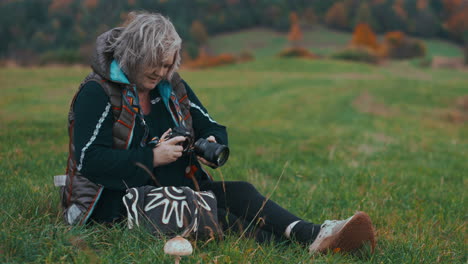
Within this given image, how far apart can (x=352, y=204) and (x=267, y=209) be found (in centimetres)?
149

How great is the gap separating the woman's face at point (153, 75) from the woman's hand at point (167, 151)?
1.33ft

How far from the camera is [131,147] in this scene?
10.7 feet

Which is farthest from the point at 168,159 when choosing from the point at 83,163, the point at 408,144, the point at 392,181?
the point at 408,144

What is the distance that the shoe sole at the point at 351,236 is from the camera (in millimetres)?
2900

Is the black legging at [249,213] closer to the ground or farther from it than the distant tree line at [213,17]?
farther from it

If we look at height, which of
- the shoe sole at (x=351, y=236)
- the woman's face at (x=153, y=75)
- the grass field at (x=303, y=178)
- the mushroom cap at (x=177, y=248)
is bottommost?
the grass field at (x=303, y=178)

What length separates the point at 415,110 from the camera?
16594 mm

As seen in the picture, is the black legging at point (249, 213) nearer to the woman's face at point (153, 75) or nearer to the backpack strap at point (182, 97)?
the backpack strap at point (182, 97)

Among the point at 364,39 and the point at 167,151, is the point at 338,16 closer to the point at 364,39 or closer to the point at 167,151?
the point at 364,39

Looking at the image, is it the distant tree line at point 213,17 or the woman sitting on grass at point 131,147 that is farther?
the distant tree line at point 213,17

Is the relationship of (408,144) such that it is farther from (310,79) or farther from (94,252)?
(310,79)

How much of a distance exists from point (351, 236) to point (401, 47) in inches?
2051

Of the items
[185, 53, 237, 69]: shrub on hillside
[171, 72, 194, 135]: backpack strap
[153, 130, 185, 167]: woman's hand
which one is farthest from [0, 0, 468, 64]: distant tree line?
[153, 130, 185, 167]: woman's hand

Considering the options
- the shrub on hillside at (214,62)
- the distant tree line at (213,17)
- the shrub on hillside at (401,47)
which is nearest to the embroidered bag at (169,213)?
the shrub on hillside at (214,62)
